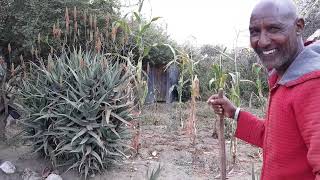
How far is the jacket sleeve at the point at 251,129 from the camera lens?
1896 mm

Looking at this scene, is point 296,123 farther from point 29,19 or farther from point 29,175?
point 29,19

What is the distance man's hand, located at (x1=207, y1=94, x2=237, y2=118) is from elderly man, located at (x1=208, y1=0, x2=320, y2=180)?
0.57m

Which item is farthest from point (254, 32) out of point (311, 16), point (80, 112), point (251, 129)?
point (311, 16)

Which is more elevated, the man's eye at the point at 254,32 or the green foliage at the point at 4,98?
the man's eye at the point at 254,32

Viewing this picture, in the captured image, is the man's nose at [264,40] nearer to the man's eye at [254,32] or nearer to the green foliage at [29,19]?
the man's eye at [254,32]

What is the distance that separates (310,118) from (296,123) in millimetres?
92

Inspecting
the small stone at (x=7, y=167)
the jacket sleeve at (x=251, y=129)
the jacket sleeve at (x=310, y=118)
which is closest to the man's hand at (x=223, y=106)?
the jacket sleeve at (x=251, y=129)

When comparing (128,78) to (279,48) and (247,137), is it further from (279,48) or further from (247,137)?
(279,48)

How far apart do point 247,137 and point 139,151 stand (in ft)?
11.7

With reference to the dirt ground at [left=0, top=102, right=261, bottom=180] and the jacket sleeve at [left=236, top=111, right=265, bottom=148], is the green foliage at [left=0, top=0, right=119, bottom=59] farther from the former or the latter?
the jacket sleeve at [left=236, top=111, right=265, bottom=148]

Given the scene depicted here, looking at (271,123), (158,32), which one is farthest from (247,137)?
(158,32)

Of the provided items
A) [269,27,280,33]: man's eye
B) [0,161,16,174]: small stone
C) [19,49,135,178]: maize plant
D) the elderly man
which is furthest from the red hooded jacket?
[0,161,16,174]: small stone

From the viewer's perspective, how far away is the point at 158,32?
9.34 m

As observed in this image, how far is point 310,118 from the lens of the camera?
1215 millimetres
